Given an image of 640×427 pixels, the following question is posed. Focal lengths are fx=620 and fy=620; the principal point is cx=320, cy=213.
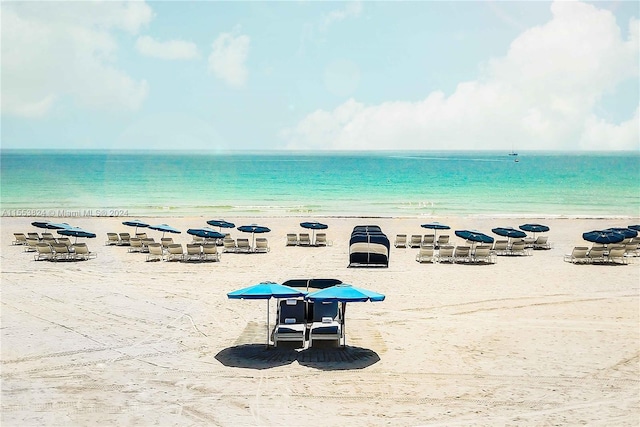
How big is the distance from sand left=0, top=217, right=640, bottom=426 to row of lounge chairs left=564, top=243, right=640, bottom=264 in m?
1.52

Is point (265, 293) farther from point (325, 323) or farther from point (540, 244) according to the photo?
point (540, 244)

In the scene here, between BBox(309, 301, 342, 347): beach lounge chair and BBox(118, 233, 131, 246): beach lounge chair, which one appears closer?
BBox(309, 301, 342, 347): beach lounge chair

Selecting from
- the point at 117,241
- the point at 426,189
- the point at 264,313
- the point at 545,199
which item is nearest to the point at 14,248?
the point at 117,241

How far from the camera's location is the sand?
8.94m

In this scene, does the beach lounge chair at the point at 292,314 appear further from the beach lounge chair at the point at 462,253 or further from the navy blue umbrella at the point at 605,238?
the navy blue umbrella at the point at 605,238

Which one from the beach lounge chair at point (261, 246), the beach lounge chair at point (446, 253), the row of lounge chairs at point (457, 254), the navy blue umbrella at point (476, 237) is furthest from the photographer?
the beach lounge chair at point (261, 246)

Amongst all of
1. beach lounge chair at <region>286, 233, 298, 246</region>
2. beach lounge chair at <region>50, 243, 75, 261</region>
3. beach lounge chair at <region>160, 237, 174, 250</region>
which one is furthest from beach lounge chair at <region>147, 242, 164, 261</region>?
beach lounge chair at <region>286, 233, 298, 246</region>

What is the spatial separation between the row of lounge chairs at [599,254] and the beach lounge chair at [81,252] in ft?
55.0

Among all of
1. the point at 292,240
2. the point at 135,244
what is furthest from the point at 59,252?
the point at 292,240

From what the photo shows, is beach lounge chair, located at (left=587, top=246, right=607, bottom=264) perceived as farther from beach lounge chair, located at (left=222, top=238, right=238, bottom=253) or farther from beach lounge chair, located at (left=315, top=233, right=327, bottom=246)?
beach lounge chair, located at (left=222, top=238, right=238, bottom=253)

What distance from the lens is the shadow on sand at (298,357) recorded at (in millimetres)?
10836

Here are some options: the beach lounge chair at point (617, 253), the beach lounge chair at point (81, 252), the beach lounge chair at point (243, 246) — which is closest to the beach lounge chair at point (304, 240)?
the beach lounge chair at point (243, 246)

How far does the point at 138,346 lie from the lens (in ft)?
38.5

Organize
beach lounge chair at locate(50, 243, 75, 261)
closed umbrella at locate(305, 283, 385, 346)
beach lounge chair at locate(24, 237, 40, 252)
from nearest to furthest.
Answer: closed umbrella at locate(305, 283, 385, 346) < beach lounge chair at locate(50, 243, 75, 261) < beach lounge chair at locate(24, 237, 40, 252)
